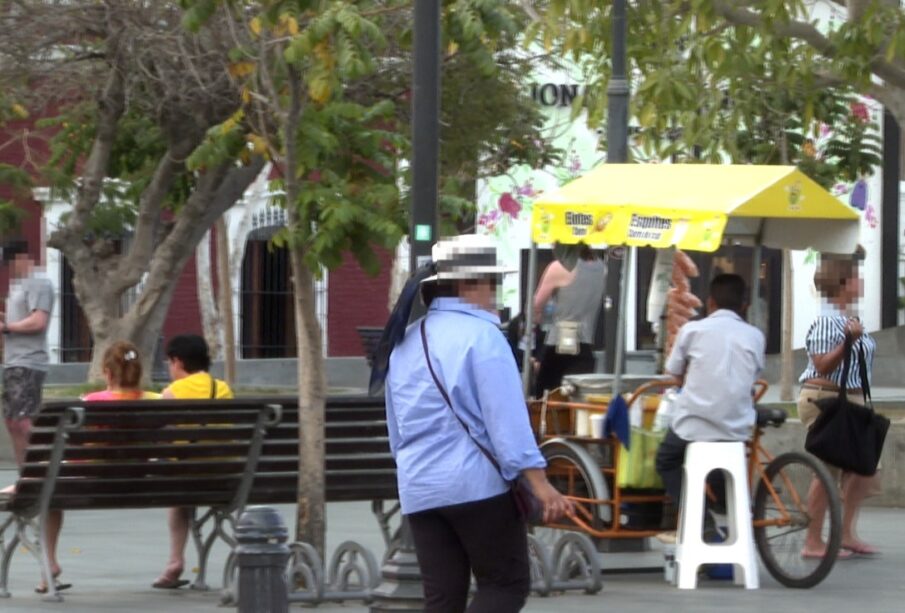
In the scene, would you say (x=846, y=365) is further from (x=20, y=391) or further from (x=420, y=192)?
(x=20, y=391)

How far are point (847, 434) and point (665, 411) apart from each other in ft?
4.01

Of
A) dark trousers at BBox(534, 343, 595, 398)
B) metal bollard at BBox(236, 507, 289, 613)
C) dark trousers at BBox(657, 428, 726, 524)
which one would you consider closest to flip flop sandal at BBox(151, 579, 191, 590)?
dark trousers at BBox(657, 428, 726, 524)

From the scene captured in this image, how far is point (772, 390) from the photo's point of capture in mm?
27297

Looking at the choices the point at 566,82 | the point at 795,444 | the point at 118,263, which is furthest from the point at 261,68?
the point at 566,82

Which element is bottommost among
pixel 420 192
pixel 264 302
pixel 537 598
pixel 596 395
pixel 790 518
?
pixel 537 598

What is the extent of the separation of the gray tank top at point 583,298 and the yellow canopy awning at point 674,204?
177 cm

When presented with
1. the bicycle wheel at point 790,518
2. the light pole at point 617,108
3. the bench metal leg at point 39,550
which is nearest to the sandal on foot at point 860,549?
the bicycle wheel at point 790,518

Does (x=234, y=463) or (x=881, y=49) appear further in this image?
(x=881, y=49)

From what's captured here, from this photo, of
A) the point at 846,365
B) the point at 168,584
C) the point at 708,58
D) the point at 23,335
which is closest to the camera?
the point at 168,584

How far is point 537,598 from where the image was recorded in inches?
354

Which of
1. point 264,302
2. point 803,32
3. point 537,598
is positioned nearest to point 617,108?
point 803,32

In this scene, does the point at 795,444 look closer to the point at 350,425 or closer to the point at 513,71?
the point at 350,425

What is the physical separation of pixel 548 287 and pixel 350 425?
9.74 ft

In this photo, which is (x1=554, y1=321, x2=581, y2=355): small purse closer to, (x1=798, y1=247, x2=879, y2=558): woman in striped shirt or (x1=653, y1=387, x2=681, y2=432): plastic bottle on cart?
(x1=798, y1=247, x2=879, y2=558): woman in striped shirt
